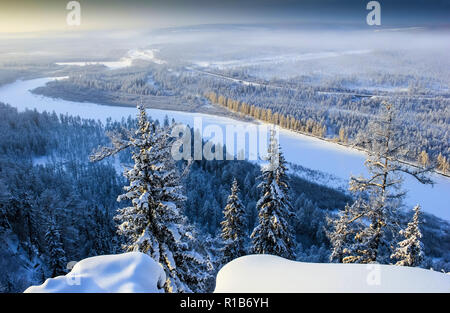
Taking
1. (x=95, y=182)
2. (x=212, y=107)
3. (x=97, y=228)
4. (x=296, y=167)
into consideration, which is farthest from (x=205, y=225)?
(x=212, y=107)

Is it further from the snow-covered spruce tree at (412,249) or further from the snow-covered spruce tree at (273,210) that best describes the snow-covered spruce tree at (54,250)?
the snow-covered spruce tree at (412,249)

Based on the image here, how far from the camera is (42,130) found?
3669 inches

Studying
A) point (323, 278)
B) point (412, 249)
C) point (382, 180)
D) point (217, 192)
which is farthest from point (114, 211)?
point (323, 278)

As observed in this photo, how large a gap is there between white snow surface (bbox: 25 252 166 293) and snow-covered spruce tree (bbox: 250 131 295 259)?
381 inches

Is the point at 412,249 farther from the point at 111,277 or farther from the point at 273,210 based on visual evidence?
the point at 111,277

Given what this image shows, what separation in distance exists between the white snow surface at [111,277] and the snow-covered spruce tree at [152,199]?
2489 millimetres

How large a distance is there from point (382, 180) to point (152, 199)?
842 cm

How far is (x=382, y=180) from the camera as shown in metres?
10.8

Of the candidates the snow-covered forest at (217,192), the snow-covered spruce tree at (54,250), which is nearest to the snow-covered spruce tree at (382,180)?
the snow-covered forest at (217,192)

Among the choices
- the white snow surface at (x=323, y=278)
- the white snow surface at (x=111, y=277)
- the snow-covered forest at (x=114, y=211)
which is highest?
the white snow surface at (x=111, y=277)

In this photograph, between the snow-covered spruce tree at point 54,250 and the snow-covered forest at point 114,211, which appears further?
the snow-covered spruce tree at point 54,250

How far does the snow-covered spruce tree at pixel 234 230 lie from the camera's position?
59.8 ft

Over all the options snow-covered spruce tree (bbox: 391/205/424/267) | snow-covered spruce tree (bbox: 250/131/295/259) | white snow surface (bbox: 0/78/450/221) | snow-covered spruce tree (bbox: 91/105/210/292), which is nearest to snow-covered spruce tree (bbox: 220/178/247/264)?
snow-covered spruce tree (bbox: 250/131/295/259)
